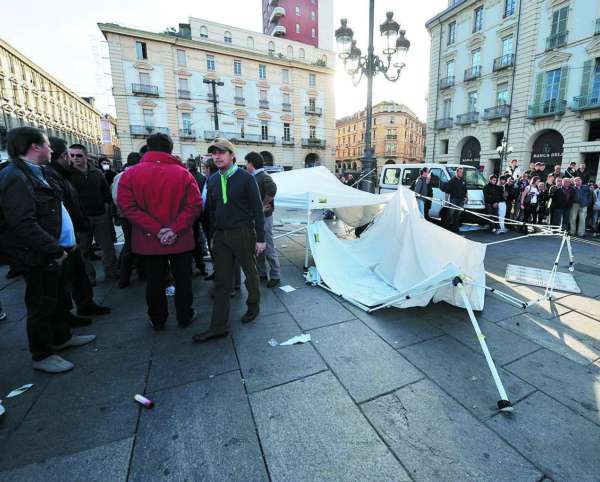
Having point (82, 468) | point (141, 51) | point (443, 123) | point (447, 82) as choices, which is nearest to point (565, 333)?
point (82, 468)

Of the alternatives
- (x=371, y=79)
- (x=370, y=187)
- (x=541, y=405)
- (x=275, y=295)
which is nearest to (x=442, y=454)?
(x=541, y=405)

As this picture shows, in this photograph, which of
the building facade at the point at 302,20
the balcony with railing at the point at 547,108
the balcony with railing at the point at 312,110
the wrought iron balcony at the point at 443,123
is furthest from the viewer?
the building facade at the point at 302,20

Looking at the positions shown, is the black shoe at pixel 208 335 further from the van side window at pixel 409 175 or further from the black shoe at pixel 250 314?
the van side window at pixel 409 175

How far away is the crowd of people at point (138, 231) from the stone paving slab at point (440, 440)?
68.1 inches

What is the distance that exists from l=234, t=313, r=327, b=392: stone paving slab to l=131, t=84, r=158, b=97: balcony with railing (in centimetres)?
3504

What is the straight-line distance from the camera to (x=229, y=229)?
2920 mm

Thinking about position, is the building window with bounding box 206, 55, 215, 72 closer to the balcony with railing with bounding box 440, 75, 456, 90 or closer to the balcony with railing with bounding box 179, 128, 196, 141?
the balcony with railing with bounding box 179, 128, 196, 141

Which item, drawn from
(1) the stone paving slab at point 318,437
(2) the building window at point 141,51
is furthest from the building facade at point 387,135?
(1) the stone paving slab at point 318,437

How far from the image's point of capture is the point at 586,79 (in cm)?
1802

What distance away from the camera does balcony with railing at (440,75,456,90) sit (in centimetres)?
2606

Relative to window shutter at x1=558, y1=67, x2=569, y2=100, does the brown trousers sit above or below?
below

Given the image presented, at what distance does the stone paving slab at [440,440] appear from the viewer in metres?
1.63

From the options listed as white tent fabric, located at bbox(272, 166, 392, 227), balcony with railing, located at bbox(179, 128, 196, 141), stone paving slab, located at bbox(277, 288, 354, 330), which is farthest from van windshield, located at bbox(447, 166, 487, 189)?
balcony with railing, located at bbox(179, 128, 196, 141)

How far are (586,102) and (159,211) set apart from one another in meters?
25.6
